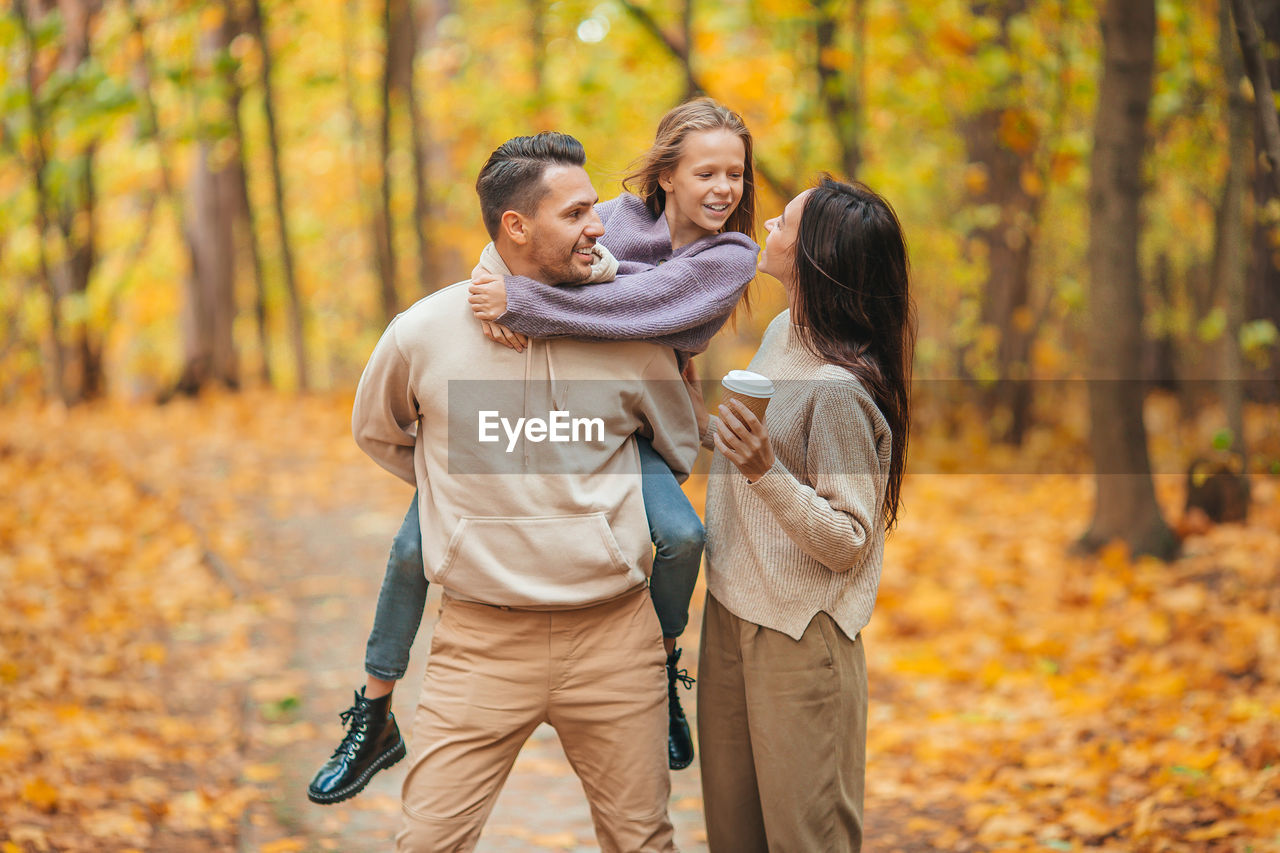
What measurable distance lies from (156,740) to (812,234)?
4.09m

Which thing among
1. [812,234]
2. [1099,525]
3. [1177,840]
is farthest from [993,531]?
[812,234]

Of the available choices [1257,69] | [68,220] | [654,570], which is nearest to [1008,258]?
Answer: [1257,69]

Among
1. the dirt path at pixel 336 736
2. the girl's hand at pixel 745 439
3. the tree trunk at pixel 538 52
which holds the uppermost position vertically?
the tree trunk at pixel 538 52

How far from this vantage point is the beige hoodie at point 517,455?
7.69 feet

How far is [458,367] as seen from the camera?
7.74 ft

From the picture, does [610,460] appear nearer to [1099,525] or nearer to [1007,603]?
[1007,603]

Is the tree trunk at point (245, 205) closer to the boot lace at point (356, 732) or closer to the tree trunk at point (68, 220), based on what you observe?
the tree trunk at point (68, 220)

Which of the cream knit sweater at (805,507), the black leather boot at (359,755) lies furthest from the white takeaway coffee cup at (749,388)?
the black leather boot at (359,755)

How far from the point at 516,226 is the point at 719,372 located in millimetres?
13148

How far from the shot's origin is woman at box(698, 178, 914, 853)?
2363 millimetres

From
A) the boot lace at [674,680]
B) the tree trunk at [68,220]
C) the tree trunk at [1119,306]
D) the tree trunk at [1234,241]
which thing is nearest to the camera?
the boot lace at [674,680]

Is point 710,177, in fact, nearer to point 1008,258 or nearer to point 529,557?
point 529,557

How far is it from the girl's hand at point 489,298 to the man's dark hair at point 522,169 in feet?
0.59

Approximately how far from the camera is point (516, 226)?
2.38 m
